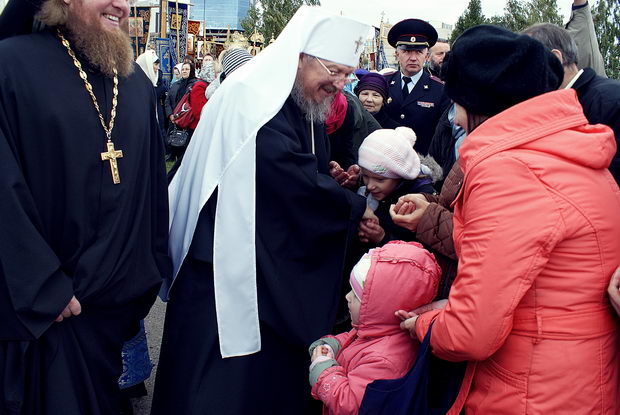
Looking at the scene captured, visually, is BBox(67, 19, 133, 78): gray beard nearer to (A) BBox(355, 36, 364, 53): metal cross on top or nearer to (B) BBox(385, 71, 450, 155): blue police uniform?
(A) BBox(355, 36, 364, 53): metal cross on top

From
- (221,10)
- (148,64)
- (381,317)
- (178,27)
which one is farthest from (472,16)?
(221,10)

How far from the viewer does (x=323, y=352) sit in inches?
92.5

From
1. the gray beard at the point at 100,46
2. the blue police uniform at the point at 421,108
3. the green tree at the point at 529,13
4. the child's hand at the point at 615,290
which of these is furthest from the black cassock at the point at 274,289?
A: the green tree at the point at 529,13

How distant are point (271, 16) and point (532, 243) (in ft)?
86.6

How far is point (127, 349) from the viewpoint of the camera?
3.32m

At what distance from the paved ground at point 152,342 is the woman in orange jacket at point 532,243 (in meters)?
2.25

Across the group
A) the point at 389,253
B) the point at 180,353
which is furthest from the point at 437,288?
the point at 180,353

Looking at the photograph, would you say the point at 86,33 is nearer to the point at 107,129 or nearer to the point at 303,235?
the point at 107,129

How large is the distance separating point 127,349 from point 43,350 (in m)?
0.99

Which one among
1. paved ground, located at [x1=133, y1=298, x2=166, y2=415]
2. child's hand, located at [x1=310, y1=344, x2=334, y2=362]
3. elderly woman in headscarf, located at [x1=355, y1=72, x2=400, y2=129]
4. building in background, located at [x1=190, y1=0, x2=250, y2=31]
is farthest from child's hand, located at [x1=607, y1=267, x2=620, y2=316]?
building in background, located at [x1=190, y1=0, x2=250, y2=31]

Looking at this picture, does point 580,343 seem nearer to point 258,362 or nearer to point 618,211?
point 618,211

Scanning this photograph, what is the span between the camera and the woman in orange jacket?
1535 mm

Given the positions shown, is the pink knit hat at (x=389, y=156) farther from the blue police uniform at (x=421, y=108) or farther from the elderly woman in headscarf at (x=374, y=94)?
the blue police uniform at (x=421, y=108)

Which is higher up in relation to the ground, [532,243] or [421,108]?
[421,108]
